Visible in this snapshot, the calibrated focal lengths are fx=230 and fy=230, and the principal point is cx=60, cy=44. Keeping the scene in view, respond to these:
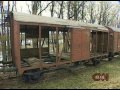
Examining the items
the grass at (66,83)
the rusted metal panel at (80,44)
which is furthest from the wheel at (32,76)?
the rusted metal panel at (80,44)

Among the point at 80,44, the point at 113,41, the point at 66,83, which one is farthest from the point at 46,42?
the point at 113,41

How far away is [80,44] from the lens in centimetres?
1387

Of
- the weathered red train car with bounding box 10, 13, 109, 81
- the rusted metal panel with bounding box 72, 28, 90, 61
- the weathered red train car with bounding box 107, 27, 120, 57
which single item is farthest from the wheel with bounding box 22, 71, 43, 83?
the weathered red train car with bounding box 107, 27, 120, 57

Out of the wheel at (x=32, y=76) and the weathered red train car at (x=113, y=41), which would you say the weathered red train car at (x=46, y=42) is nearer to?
the wheel at (x=32, y=76)

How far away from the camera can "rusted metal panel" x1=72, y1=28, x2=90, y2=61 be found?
43.2 feet

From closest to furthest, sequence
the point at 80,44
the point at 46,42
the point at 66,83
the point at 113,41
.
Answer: the point at 66,83
the point at 46,42
the point at 80,44
the point at 113,41

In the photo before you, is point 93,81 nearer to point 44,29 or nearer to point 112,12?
point 44,29

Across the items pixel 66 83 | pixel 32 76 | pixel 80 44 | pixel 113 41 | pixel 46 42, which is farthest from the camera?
pixel 113 41

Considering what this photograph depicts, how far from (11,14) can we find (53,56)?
4182 mm

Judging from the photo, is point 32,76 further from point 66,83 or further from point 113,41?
point 113,41

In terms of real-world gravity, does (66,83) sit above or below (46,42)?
below

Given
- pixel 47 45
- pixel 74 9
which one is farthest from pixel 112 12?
pixel 47 45

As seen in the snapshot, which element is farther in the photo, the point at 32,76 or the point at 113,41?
the point at 113,41

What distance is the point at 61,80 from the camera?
11.7m
